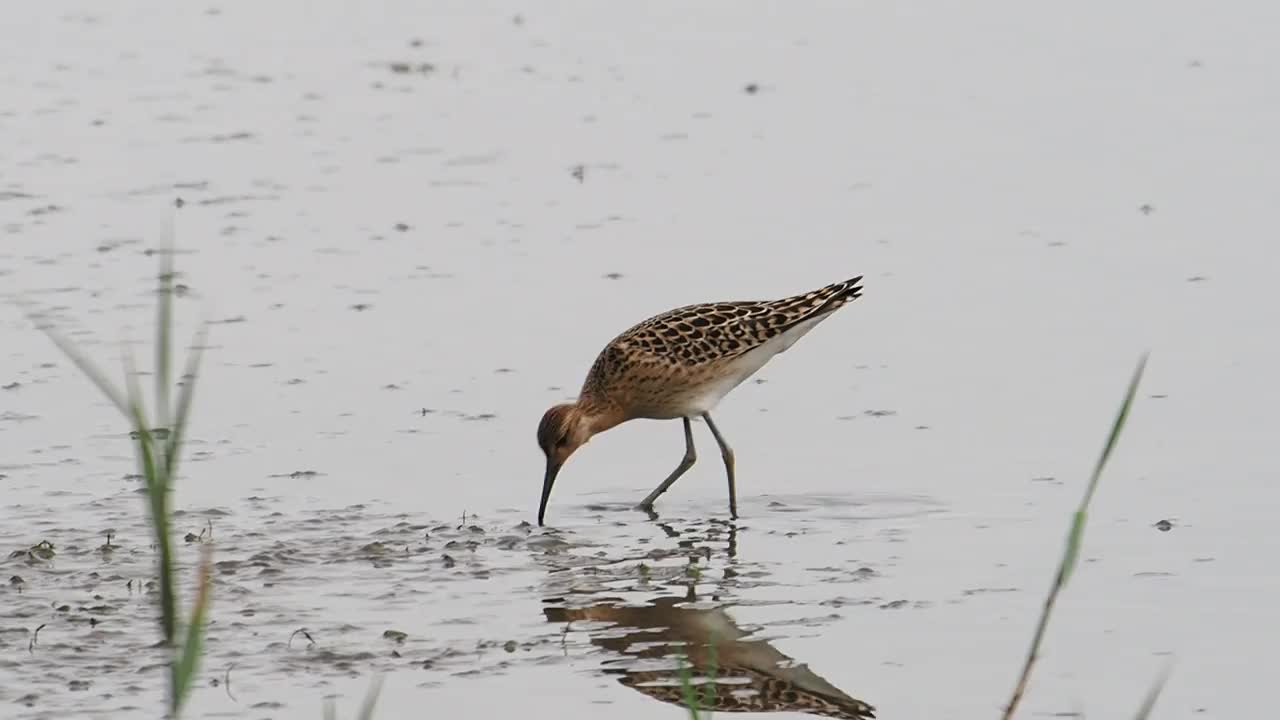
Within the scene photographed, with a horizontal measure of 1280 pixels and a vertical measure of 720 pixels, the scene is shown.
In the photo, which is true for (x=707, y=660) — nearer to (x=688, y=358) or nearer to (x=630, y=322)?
(x=688, y=358)

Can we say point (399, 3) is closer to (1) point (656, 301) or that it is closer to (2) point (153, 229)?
(2) point (153, 229)

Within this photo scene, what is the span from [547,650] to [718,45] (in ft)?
39.1

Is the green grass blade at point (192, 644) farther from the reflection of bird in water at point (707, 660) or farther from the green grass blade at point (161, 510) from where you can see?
the reflection of bird in water at point (707, 660)

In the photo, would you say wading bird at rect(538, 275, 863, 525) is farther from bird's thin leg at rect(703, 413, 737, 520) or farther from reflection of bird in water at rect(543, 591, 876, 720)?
reflection of bird in water at rect(543, 591, 876, 720)

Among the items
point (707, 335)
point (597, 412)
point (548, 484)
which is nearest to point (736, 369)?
point (707, 335)

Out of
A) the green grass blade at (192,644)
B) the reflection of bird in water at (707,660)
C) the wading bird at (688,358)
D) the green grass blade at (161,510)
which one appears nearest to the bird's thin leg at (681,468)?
the wading bird at (688,358)

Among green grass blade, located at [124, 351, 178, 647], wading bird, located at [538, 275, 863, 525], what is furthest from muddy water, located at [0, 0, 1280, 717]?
green grass blade, located at [124, 351, 178, 647]

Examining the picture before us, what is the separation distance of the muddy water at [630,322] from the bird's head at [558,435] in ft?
0.62

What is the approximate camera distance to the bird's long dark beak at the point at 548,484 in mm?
9438

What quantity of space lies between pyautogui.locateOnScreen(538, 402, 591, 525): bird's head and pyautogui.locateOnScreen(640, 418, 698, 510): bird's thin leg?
0.37 metres

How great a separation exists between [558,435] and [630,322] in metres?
2.33

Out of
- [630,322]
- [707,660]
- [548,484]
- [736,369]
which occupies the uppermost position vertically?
[630,322]

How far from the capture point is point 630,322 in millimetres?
12109

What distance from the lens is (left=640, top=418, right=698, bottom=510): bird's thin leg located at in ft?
32.4
